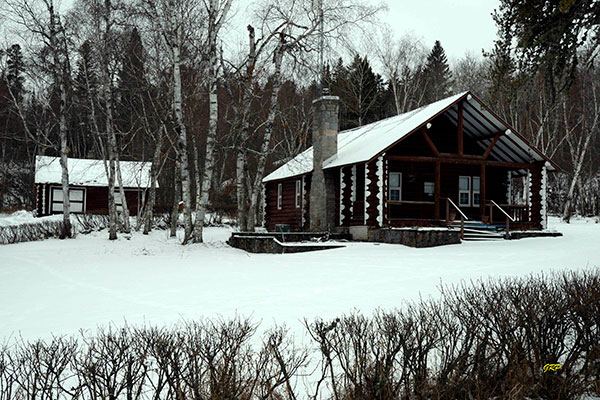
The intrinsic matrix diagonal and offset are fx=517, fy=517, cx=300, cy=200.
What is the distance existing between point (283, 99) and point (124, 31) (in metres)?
16.6

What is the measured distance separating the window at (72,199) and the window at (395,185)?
2526 cm

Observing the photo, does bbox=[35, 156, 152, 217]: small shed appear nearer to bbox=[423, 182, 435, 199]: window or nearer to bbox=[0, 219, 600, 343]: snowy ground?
bbox=[0, 219, 600, 343]: snowy ground

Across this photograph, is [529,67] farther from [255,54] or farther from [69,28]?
[69,28]

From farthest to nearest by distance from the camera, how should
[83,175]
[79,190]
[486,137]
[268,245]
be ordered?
[83,175] < [79,190] < [486,137] < [268,245]

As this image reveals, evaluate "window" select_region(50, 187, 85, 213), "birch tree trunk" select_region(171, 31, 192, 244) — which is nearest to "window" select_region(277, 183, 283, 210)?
"birch tree trunk" select_region(171, 31, 192, 244)

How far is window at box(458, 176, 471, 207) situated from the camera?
80.6 ft

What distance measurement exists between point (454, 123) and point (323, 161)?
6.30 m

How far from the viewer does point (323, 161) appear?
80.0 feet

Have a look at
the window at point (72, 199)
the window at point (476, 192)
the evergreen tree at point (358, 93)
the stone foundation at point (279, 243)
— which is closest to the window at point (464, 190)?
the window at point (476, 192)

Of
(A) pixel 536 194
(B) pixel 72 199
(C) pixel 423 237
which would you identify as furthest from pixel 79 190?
(A) pixel 536 194

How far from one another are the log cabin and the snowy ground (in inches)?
125

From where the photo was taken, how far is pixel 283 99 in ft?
131

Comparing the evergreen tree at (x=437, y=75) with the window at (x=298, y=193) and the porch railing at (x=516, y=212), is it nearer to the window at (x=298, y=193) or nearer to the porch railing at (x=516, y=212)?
the window at (x=298, y=193)

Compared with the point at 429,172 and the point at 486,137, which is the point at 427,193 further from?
the point at 486,137
